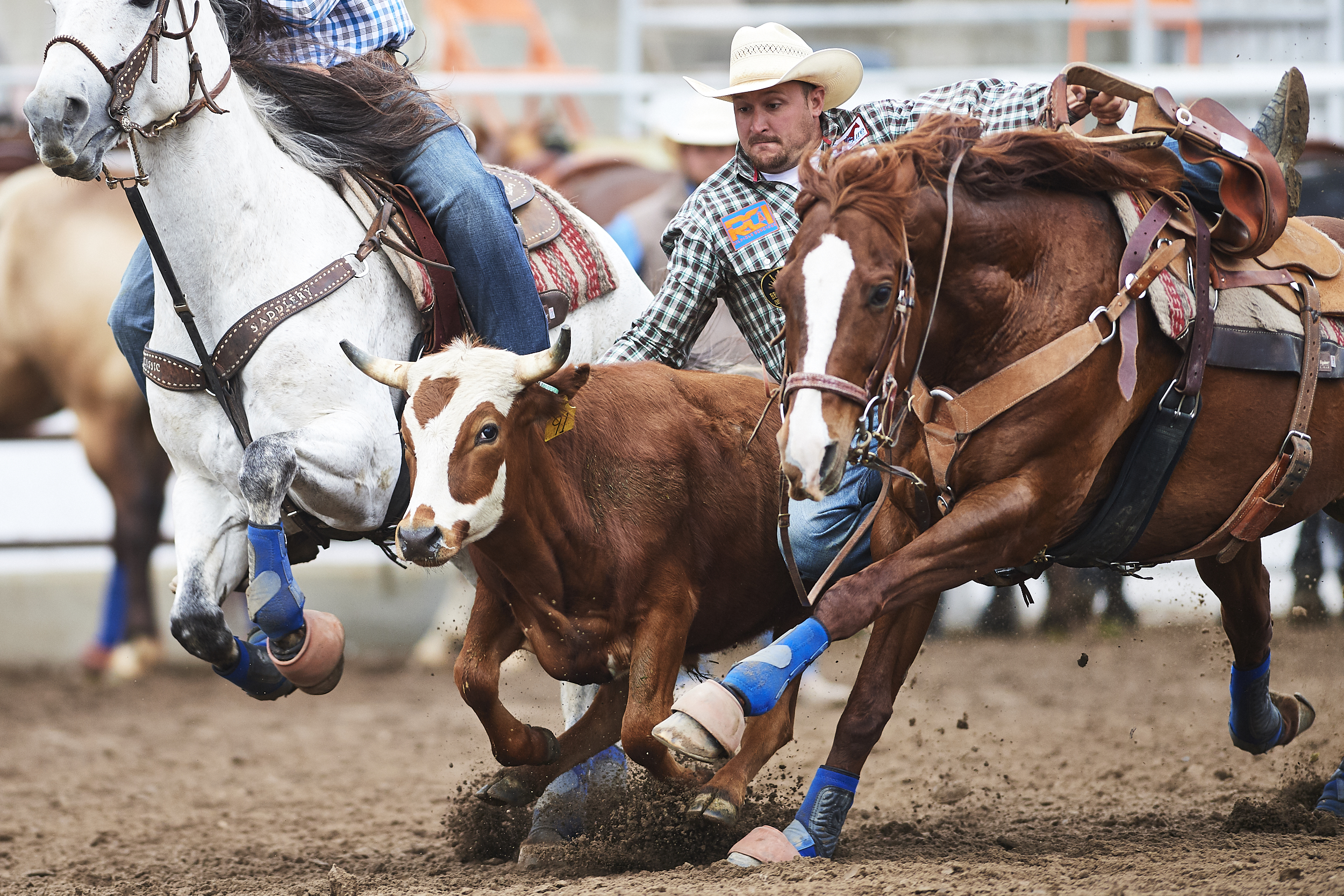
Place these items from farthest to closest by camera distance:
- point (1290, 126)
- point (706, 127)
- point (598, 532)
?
1. point (706, 127)
2. point (1290, 126)
3. point (598, 532)

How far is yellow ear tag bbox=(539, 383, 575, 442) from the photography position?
11.8ft

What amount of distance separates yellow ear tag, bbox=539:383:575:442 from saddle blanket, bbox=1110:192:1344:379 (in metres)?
1.31

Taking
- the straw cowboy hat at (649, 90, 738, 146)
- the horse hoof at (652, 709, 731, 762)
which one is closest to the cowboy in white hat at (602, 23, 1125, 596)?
the horse hoof at (652, 709, 731, 762)

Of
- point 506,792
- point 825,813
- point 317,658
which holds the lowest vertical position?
point 506,792

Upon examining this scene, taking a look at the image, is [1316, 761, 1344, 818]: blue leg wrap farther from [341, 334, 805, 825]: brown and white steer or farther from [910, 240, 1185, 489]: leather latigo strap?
[910, 240, 1185, 489]: leather latigo strap

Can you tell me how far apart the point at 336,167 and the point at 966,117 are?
1.78 m

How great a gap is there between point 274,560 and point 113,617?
476cm

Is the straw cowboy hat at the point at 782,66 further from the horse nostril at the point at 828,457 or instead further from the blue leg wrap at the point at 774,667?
the blue leg wrap at the point at 774,667

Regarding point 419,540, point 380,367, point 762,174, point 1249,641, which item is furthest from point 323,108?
point 1249,641

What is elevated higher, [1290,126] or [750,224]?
[1290,126]

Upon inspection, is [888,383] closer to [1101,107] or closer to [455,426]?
[455,426]

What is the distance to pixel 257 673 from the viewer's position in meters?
4.14

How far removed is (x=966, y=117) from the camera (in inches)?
134

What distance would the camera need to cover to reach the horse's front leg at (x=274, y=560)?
3.74 meters
